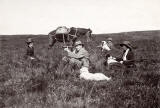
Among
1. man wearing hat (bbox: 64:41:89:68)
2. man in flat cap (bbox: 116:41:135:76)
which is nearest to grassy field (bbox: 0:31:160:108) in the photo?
man in flat cap (bbox: 116:41:135:76)

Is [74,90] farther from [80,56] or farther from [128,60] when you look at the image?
[128,60]

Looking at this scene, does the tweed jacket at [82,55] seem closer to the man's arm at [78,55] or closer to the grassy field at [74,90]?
the man's arm at [78,55]

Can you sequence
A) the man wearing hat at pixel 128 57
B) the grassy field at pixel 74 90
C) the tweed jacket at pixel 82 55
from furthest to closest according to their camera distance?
the tweed jacket at pixel 82 55, the man wearing hat at pixel 128 57, the grassy field at pixel 74 90

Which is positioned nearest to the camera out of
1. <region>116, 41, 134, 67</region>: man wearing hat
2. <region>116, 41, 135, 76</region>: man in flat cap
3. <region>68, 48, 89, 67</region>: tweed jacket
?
<region>116, 41, 135, 76</region>: man in flat cap

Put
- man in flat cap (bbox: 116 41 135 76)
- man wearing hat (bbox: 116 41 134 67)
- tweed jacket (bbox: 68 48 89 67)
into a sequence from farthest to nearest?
tweed jacket (bbox: 68 48 89 67)
man wearing hat (bbox: 116 41 134 67)
man in flat cap (bbox: 116 41 135 76)

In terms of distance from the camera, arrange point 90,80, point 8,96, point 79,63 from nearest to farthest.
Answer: point 8,96 → point 90,80 → point 79,63

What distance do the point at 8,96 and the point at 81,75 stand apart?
3.19 m

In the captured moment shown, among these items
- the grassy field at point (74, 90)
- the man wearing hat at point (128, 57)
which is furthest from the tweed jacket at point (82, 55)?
the man wearing hat at point (128, 57)

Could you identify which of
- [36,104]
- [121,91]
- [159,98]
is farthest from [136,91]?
[36,104]

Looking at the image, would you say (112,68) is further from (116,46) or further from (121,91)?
(116,46)

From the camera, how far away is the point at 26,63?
13.4 metres

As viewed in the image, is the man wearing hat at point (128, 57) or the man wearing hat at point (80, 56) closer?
the man wearing hat at point (128, 57)

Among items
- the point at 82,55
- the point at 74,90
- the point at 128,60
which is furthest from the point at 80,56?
the point at 74,90

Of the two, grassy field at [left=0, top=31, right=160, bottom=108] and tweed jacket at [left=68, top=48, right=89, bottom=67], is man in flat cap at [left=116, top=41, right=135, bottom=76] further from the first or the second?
tweed jacket at [left=68, top=48, right=89, bottom=67]
